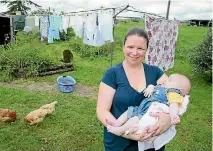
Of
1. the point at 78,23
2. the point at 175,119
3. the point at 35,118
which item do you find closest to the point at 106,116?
the point at 175,119

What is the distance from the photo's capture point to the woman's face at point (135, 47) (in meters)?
1.99

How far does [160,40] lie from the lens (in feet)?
26.2

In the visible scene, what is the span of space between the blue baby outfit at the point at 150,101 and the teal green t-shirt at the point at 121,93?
37mm

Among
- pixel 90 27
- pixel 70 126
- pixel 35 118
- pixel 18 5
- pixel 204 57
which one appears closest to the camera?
pixel 35 118

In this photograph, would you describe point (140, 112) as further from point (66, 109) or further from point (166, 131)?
point (66, 109)

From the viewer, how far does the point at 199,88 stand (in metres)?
8.76

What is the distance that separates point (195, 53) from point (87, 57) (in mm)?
5010

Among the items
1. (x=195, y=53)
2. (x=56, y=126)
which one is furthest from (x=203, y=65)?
(x=56, y=126)

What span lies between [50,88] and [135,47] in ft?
20.1

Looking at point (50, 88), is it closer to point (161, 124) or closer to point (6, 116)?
point (6, 116)

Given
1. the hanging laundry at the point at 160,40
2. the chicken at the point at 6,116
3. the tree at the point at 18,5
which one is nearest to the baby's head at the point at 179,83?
the chicken at the point at 6,116

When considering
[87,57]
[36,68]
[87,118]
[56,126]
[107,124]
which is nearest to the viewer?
[107,124]

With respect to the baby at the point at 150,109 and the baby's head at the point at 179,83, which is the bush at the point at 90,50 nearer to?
the baby's head at the point at 179,83

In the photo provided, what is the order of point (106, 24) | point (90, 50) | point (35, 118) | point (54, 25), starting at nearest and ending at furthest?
point (35, 118) → point (106, 24) → point (54, 25) → point (90, 50)
